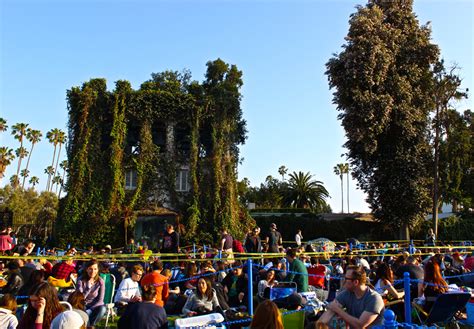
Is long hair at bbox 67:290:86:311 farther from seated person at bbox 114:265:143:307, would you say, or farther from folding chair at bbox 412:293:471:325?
folding chair at bbox 412:293:471:325

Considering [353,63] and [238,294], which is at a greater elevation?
[353,63]

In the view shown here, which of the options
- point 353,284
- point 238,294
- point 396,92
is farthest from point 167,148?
point 353,284

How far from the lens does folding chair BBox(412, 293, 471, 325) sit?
22.5 ft

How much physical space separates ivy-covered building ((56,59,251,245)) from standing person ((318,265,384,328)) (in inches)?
897

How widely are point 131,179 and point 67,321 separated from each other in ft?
82.5

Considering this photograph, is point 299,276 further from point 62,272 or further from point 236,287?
point 62,272

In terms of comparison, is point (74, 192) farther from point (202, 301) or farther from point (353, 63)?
point (202, 301)

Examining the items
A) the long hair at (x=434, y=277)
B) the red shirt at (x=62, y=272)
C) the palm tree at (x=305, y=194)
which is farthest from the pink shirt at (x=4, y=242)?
the palm tree at (x=305, y=194)

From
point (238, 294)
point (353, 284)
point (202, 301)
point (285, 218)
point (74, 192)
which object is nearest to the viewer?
point (353, 284)

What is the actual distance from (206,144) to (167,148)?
8.41ft

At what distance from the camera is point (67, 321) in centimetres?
480

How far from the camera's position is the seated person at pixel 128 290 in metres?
8.80

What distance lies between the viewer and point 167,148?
98.8ft

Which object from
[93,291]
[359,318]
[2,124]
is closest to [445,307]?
[359,318]
